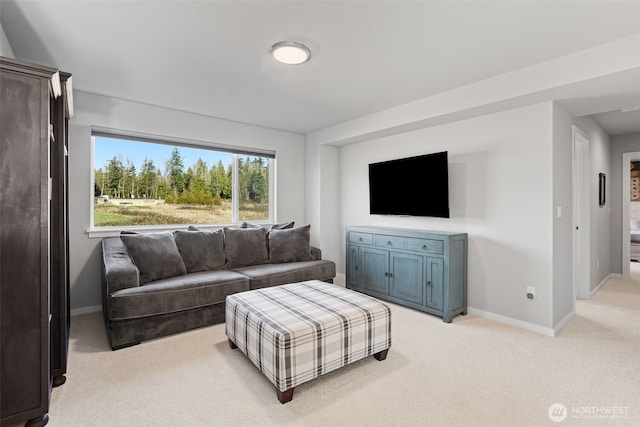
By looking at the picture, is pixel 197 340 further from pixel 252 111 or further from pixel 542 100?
pixel 542 100

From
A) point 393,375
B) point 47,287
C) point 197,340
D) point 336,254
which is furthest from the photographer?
point 336,254

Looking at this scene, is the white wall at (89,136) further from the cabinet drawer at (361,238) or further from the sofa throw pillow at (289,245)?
the cabinet drawer at (361,238)

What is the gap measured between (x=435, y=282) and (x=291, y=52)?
8.27ft

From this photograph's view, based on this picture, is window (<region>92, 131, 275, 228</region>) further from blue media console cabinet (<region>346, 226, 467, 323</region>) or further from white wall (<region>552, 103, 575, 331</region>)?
white wall (<region>552, 103, 575, 331</region>)

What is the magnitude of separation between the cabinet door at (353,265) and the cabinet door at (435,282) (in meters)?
1.02

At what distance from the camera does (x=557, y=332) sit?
9.32 ft

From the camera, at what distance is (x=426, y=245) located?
3.29 m

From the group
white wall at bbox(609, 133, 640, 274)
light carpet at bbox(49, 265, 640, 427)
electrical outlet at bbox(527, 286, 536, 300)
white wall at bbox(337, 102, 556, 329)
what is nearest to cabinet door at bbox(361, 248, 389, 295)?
white wall at bbox(337, 102, 556, 329)

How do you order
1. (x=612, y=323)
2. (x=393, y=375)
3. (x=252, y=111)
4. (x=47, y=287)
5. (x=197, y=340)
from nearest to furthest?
(x=47, y=287) < (x=393, y=375) < (x=197, y=340) < (x=612, y=323) < (x=252, y=111)

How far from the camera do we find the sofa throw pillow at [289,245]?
3973 millimetres

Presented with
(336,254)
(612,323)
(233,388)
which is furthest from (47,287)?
(612,323)

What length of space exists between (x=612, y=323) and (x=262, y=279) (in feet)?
11.4

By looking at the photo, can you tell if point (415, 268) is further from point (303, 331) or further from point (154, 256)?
point (154, 256)

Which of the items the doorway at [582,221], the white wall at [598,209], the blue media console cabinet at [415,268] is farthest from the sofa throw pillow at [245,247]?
the white wall at [598,209]
